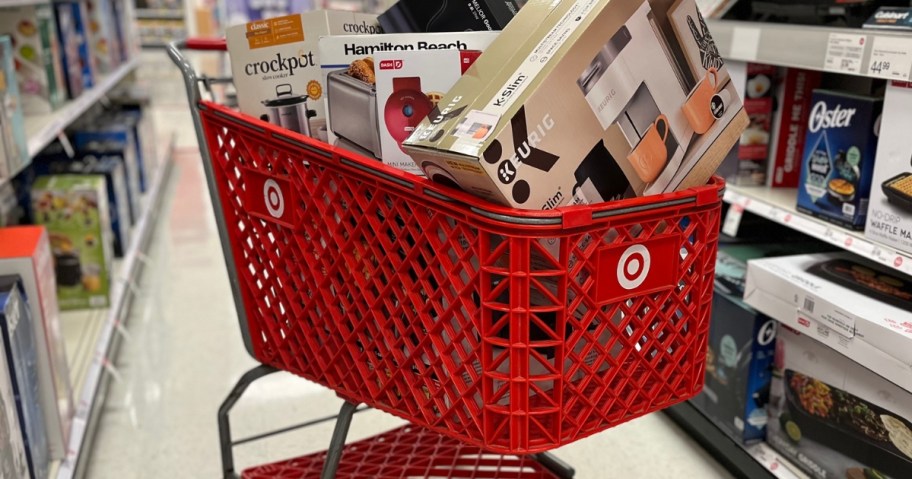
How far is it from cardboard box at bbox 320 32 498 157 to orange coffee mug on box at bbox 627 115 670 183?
287 mm

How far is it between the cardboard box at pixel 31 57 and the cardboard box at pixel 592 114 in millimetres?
2018

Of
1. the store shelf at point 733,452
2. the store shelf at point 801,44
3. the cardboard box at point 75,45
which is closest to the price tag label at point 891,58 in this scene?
the store shelf at point 801,44

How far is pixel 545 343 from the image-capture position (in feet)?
3.45

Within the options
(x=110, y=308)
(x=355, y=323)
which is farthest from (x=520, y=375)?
(x=110, y=308)

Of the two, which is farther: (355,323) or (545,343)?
(355,323)

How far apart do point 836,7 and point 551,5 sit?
105 centimetres

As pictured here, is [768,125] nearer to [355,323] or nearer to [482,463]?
[482,463]

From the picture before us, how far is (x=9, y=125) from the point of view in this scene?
1.90 meters

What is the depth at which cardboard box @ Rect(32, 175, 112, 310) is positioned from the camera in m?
2.59

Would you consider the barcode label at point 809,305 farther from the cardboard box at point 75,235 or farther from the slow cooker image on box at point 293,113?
the cardboard box at point 75,235

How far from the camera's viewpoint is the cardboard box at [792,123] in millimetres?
1967

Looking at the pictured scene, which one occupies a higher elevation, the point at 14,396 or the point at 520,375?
the point at 520,375

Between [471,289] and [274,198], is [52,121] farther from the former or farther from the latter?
[471,289]

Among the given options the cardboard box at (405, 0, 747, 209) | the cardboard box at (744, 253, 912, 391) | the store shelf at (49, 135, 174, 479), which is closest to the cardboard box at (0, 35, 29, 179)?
the store shelf at (49, 135, 174, 479)
